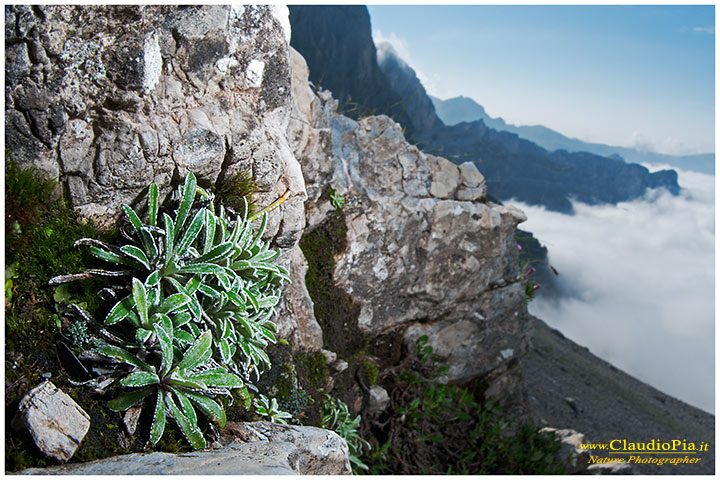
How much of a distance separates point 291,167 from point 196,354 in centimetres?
214

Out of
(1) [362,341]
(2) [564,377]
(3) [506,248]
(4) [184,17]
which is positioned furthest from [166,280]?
(2) [564,377]

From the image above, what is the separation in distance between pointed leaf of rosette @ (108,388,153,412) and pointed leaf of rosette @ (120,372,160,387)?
0.08 m

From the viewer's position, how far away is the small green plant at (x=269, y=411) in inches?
157

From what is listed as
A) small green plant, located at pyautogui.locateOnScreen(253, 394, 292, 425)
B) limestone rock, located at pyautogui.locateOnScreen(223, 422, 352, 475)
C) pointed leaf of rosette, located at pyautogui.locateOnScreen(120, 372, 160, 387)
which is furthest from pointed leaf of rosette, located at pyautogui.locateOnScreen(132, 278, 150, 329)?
small green plant, located at pyautogui.locateOnScreen(253, 394, 292, 425)

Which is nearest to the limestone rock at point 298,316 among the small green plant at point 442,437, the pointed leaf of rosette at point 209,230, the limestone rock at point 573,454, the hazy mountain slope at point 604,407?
the pointed leaf of rosette at point 209,230

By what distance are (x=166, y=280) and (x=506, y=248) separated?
Result: 6.19 metres

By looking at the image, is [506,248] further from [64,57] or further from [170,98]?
[64,57]

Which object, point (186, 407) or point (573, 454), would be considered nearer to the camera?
point (186, 407)

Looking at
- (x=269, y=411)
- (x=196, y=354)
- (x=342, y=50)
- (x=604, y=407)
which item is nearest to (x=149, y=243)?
(x=196, y=354)

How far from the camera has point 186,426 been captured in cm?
312

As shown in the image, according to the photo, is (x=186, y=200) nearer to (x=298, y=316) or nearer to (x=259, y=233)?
(x=259, y=233)

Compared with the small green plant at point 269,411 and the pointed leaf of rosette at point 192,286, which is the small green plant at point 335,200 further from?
the pointed leaf of rosette at point 192,286

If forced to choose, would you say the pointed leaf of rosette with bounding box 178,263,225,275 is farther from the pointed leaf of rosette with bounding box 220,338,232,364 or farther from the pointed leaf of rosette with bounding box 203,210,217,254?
the pointed leaf of rosette with bounding box 220,338,232,364

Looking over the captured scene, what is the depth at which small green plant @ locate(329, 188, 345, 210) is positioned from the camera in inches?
243
